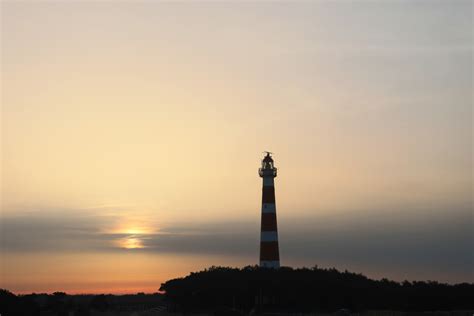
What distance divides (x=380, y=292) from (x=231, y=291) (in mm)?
9630

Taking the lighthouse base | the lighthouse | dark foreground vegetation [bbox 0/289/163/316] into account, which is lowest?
dark foreground vegetation [bbox 0/289/163/316]

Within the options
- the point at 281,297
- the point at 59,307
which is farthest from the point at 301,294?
the point at 59,307

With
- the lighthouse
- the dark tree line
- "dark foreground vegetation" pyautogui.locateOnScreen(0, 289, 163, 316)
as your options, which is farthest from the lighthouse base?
"dark foreground vegetation" pyautogui.locateOnScreen(0, 289, 163, 316)

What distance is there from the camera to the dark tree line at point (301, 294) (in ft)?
174

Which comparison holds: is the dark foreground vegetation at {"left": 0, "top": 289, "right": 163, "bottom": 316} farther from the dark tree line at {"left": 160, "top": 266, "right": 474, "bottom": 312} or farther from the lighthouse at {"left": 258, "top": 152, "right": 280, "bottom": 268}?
the lighthouse at {"left": 258, "top": 152, "right": 280, "bottom": 268}

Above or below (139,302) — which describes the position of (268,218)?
above

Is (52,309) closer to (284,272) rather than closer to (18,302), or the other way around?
(18,302)

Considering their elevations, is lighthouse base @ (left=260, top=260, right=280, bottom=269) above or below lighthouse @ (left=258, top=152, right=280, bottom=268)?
below

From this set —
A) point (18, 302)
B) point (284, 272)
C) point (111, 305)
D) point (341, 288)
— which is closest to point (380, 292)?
point (341, 288)

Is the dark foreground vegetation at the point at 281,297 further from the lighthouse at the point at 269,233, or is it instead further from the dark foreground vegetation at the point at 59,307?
the lighthouse at the point at 269,233

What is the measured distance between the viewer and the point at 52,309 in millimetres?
56312

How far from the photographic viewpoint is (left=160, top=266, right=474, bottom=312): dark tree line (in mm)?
53031

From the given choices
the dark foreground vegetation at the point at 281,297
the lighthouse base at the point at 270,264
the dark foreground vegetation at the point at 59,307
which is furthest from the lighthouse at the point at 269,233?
the dark foreground vegetation at the point at 59,307

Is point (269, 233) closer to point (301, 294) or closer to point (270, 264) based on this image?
point (270, 264)
